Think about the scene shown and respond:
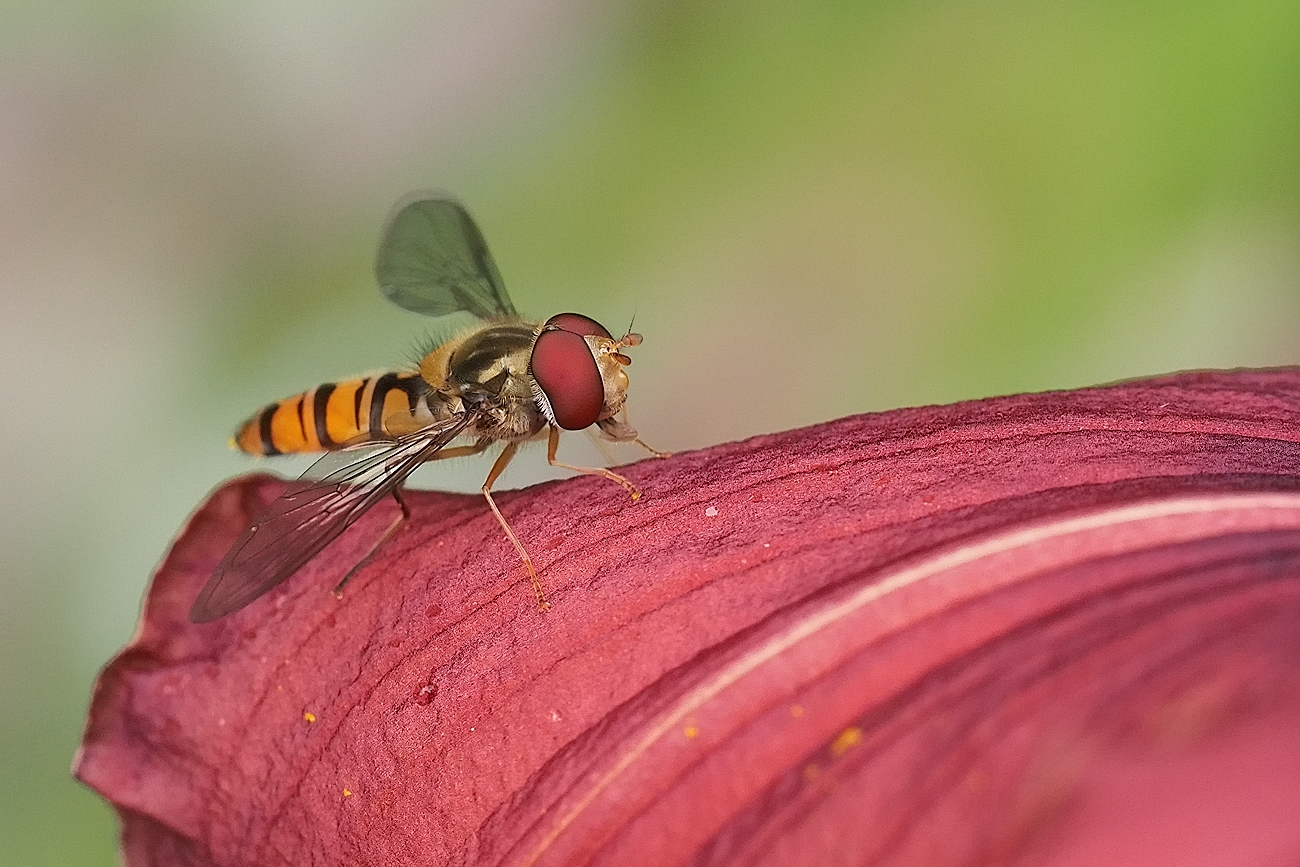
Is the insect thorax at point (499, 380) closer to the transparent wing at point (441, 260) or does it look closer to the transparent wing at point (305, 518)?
the transparent wing at point (305, 518)

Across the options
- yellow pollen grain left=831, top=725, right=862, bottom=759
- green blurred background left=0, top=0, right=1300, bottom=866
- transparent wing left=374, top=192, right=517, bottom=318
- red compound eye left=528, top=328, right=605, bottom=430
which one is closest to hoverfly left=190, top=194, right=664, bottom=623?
red compound eye left=528, top=328, right=605, bottom=430

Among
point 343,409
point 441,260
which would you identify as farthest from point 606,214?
point 343,409

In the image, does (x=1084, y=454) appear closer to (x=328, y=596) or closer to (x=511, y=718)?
(x=511, y=718)

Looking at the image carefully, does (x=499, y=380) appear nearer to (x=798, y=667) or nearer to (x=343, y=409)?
(x=343, y=409)

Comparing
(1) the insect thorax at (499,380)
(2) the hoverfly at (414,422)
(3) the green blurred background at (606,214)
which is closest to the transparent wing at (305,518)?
(2) the hoverfly at (414,422)

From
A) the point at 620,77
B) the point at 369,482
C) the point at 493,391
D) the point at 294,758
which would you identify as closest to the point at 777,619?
the point at 294,758

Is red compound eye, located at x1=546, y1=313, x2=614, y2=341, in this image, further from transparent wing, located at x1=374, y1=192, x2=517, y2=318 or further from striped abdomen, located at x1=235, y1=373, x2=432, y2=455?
transparent wing, located at x1=374, y1=192, x2=517, y2=318
